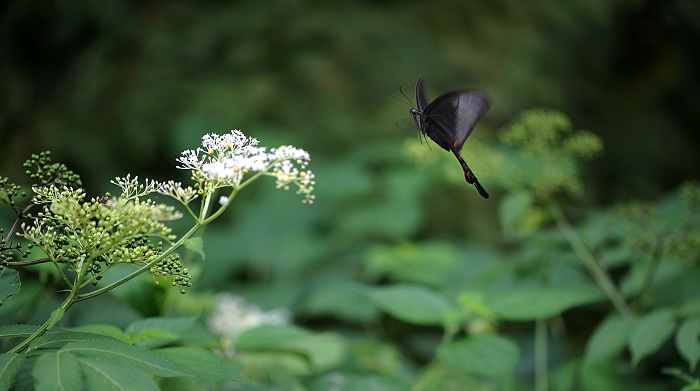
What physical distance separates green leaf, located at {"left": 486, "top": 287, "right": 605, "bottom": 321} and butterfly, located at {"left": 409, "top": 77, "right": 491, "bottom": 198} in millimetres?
838

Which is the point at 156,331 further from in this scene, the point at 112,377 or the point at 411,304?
the point at 411,304

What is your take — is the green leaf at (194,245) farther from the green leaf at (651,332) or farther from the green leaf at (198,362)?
the green leaf at (651,332)

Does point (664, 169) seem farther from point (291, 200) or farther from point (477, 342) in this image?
point (477, 342)

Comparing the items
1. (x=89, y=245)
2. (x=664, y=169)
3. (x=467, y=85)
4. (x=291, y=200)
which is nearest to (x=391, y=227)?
(x=291, y=200)

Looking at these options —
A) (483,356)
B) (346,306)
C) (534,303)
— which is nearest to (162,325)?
(483,356)

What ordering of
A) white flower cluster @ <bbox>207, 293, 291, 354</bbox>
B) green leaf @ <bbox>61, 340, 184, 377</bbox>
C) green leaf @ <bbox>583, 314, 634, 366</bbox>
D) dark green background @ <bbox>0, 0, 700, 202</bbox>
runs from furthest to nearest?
dark green background @ <bbox>0, 0, 700, 202</bbox> → white flower cluster @ <bbox>207, 293, 291, 354</bbox> → green leaf @ <bbox>583, 314, 634, 366</bbox> → green leaf @ <bbox>61, 340, 184, 377</bbox>

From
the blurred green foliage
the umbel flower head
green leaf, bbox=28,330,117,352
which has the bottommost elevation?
green leaf, bbox=28,330,117,352

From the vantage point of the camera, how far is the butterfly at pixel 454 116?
138cm

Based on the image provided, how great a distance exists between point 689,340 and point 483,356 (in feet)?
1.95

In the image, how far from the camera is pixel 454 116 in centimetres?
141

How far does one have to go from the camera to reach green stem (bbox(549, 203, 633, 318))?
2.41m

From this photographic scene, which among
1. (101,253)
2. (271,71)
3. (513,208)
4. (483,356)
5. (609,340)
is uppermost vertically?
(271,71)

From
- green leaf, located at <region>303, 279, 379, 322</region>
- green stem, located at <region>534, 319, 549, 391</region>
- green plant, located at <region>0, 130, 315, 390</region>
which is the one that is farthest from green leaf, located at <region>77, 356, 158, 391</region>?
green leaf, located at <region>303, 279, 379, 322</region>

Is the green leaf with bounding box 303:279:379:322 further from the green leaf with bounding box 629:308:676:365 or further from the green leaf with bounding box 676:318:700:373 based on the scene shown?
the green leaf with bounding box 676:318:700:373
